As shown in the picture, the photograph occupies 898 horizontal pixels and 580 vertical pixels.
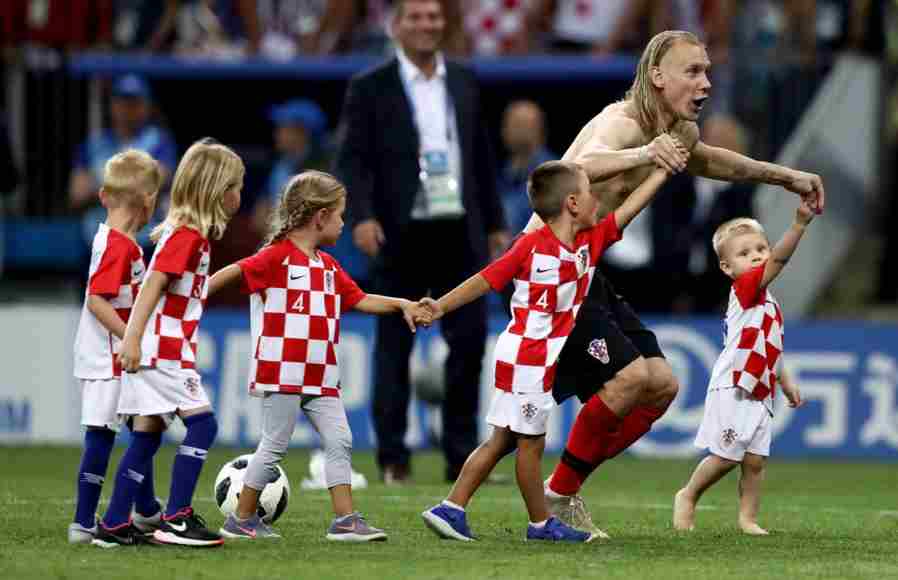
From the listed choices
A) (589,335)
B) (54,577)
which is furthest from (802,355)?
(54,577)

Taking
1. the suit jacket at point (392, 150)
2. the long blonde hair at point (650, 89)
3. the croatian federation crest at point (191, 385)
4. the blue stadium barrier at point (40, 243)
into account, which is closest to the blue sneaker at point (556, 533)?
the croatian federation crest at point (191, 385)

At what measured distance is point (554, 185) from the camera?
24.8 feet

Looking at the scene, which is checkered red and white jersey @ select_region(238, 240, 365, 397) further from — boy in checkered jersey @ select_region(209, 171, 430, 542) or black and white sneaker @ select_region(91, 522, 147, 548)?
black and white sneaker @ select_region(91, 522, 147, 548)

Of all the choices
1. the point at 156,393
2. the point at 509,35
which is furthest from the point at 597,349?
the point at 509,35

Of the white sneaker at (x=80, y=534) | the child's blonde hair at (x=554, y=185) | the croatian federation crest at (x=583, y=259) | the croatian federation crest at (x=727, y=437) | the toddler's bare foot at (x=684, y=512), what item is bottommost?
the white sneaker at (x=80, y=534)

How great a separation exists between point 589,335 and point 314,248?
117 cm

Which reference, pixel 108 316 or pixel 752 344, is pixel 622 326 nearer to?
pixel 752 344

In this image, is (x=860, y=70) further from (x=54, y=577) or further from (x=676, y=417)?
(x=54, y=577)

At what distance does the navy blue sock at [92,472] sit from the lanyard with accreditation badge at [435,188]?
374 cm

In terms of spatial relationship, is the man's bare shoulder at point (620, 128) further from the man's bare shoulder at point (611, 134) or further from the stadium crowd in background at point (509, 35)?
the stadium crowd in background at point (509, 35)

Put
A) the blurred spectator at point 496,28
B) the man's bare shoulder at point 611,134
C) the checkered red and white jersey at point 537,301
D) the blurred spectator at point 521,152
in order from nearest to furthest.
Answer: the checkered red and white jersey at point 537,301
the man's bare shoulder at point 611,134
the blurred spectator at point 521,152
the blurred spectator at point 496,28

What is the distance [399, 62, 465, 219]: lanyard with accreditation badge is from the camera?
35.8 feet

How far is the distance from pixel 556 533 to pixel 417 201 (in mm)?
3657

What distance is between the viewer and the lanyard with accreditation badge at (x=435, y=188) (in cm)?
1090
